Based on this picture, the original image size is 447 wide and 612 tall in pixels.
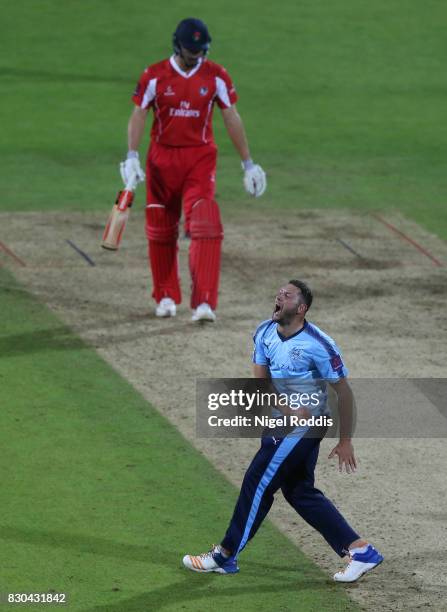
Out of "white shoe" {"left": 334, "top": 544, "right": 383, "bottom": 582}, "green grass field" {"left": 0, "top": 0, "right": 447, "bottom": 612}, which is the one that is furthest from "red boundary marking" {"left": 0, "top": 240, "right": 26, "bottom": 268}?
"white shoe" {"left": 334, "top": 544, "right": 383, "bottom": 582}

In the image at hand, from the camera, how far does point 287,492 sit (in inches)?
345

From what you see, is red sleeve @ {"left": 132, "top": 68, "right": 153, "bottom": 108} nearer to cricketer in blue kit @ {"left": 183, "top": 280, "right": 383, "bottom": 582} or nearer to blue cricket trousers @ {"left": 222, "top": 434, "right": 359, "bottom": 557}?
cricketer in blue kit @ {"left": 183, "top": 280, "right": 383, "bottom": 582}

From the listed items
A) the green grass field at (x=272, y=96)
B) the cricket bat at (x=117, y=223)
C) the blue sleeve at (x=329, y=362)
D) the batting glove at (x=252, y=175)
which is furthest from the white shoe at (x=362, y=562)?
the green grass field at (x=272, y=96)

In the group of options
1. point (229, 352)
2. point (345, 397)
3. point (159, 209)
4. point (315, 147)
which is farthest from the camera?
point (315, 147)

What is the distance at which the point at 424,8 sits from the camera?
29891 mm

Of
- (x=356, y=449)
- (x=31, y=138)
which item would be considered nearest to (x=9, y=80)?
(x=31, y=138)

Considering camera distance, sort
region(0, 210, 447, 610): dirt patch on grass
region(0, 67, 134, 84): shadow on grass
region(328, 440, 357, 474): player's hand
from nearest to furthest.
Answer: region(328, 440, 357, 474): player's hand
region(0, 210, 447, 610): dirt patch on grass
region(0, 67, 134, 84): shadow on grass

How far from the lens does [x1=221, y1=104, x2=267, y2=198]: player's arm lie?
1388cm

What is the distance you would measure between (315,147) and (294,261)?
5.51 m

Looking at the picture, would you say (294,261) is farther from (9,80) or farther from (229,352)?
(9,80)

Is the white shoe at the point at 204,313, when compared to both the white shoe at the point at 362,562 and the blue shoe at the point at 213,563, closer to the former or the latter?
the blue shoe at the point at 213,563

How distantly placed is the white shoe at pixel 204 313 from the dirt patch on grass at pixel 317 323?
0.35 feet

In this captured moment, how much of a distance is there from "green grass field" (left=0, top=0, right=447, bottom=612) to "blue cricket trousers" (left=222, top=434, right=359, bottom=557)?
0.32 meters

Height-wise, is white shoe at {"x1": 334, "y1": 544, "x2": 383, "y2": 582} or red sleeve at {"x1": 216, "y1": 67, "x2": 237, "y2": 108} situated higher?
red sleeve at {"x1": 216, "y1": 67, "x2": 237, "y2": 108}
